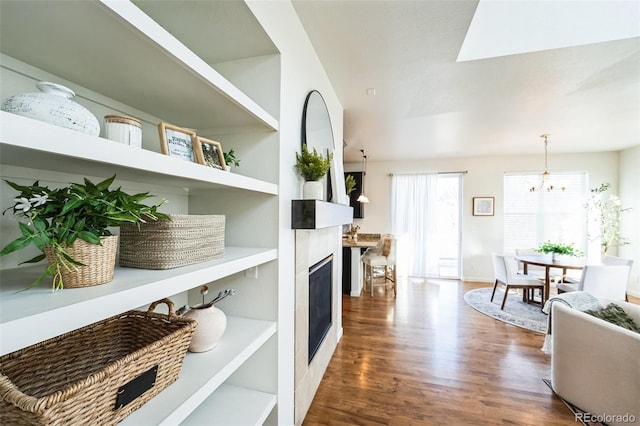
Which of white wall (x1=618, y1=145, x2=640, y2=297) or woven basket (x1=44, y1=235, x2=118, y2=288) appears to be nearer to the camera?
woven basket (x1=44, y1=235, x2=118, y2=288)

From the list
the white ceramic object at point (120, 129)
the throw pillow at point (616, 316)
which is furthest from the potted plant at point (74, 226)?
the throw pillow at point (616, 316)

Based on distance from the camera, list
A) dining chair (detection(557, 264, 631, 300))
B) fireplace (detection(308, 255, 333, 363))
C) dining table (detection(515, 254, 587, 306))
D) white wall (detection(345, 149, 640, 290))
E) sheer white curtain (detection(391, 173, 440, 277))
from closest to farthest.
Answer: fireplace (detection(308, 255, 333, 363)) → dining chair (detection(557, 264, 631, 300)) → dining table (detection(515, 254, 587, 306)) → white wall (detection(345, 149, 640, 290)) → sheer white curtain (detection(391, 173, 440, 277))

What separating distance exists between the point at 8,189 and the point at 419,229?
19.0 ft

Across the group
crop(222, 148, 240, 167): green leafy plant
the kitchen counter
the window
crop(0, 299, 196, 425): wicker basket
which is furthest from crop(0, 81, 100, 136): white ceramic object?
the window

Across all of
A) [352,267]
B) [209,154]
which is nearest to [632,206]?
[352,267]

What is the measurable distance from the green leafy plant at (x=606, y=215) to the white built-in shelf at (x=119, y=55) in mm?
6584

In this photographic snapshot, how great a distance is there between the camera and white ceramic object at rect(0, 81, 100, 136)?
58 centimetres

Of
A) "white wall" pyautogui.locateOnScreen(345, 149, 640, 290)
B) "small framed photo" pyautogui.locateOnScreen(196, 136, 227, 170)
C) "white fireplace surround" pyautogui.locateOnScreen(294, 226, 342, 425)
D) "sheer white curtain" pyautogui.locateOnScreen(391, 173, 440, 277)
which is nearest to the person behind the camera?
"small framed photo" pyautogui.locateOnScreen(196, 136, 227, 170)

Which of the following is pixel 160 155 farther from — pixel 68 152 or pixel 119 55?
pixel 119 55

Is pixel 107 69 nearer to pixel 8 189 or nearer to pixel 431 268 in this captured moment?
Answer: pixel 8 189

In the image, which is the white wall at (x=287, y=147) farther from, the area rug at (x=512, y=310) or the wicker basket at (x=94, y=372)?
the area rug at (x=512, y=310)

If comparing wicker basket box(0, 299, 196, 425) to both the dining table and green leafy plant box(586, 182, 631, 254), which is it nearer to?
the dining table

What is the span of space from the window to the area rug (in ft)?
5.28

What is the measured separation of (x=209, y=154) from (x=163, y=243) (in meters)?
0.43
